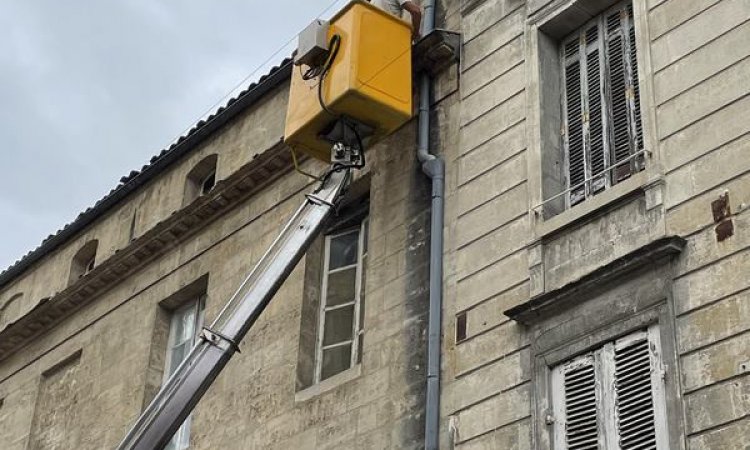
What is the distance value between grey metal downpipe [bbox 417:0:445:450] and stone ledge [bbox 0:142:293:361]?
2400 mm

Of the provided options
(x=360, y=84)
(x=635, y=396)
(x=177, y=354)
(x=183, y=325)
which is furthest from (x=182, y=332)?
(x=635, y=396)

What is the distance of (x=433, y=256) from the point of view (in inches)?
476

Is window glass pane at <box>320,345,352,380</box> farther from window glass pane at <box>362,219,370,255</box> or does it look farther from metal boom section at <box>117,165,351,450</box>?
metal boom section at <box>117,165,351,450</box>

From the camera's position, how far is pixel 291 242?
1273 cm

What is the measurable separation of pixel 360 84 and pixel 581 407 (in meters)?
4.16

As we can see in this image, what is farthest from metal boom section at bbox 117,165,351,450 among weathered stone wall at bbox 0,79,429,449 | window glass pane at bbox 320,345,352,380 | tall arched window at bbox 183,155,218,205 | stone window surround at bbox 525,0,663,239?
tall arched window at bbox 183,155,218,205

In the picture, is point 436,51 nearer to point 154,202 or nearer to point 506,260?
point 506,260

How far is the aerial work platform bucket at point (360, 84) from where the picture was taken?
12.7 meters

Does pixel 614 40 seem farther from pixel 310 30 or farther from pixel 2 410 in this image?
pixel 2 410

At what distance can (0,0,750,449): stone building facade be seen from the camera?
9.67 m

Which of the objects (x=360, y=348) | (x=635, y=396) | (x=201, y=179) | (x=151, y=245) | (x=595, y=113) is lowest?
(x=635, y=396)

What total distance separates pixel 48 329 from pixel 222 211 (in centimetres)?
419

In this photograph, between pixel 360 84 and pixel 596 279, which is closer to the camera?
pixel 596 279

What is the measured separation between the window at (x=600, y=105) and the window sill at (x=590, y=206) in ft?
1.17
